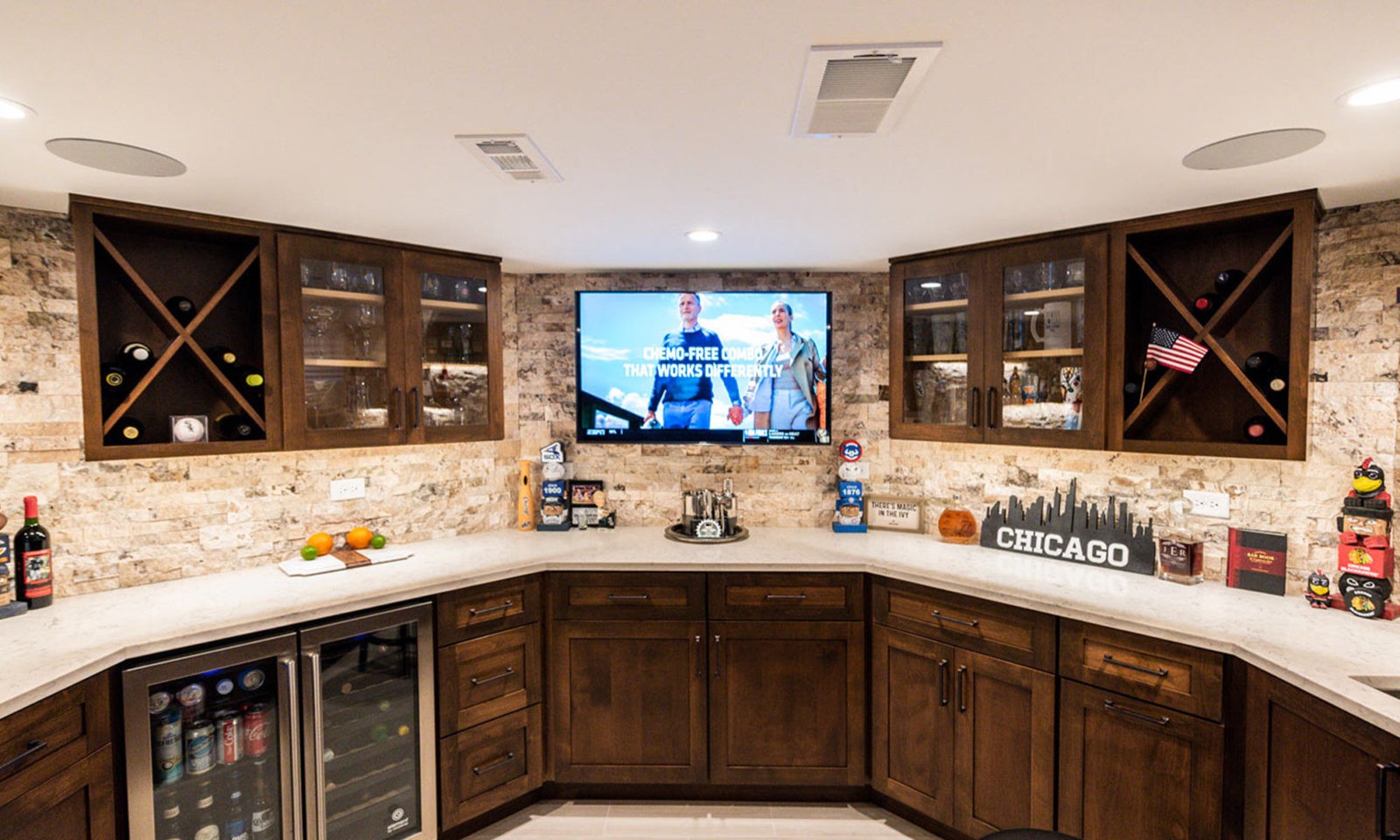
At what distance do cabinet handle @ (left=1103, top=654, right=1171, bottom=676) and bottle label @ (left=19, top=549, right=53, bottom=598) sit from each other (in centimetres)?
370

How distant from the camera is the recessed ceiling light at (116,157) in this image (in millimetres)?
1716

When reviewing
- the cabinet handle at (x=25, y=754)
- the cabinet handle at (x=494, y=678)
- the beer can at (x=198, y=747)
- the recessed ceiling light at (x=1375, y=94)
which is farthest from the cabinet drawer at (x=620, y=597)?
the recessed ceiling light at (x=1375, y=94)

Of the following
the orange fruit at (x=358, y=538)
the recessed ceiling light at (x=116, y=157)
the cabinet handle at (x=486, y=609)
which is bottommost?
the cabinet handle at (x=486, y=609)

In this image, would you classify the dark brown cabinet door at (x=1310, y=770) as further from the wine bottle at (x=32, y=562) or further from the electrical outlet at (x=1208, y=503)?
the wine bottle at (x=32, y=562)

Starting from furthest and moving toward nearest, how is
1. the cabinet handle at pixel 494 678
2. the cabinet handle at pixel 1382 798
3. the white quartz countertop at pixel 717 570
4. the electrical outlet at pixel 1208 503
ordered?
1. the cabinet handle at pixel 494 678
2. the electrical outlet at pixel 1208 503
3. the white quartz countertop at pixel 717 570
4. the cabinet handle at pixel 1382 798

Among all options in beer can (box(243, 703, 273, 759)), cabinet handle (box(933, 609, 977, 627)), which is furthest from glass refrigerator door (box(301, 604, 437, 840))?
cabinet handle (box(933, 609, 977, 627))

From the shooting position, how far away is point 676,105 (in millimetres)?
1517

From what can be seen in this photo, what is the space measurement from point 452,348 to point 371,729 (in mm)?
1670

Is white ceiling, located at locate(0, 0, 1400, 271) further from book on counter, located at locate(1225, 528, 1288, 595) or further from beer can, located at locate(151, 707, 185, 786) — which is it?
beer can, located at locate(151, 707, 185, 786)

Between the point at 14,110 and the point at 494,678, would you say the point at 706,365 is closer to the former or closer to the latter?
the point at 494,678

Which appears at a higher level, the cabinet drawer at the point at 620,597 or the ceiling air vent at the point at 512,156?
the ceiling air vent at the point at 512,156

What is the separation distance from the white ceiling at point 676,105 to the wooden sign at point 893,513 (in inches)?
60.1

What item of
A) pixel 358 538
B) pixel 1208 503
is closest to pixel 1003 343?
pixel 1208 503

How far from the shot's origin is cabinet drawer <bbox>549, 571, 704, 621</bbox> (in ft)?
9.42
